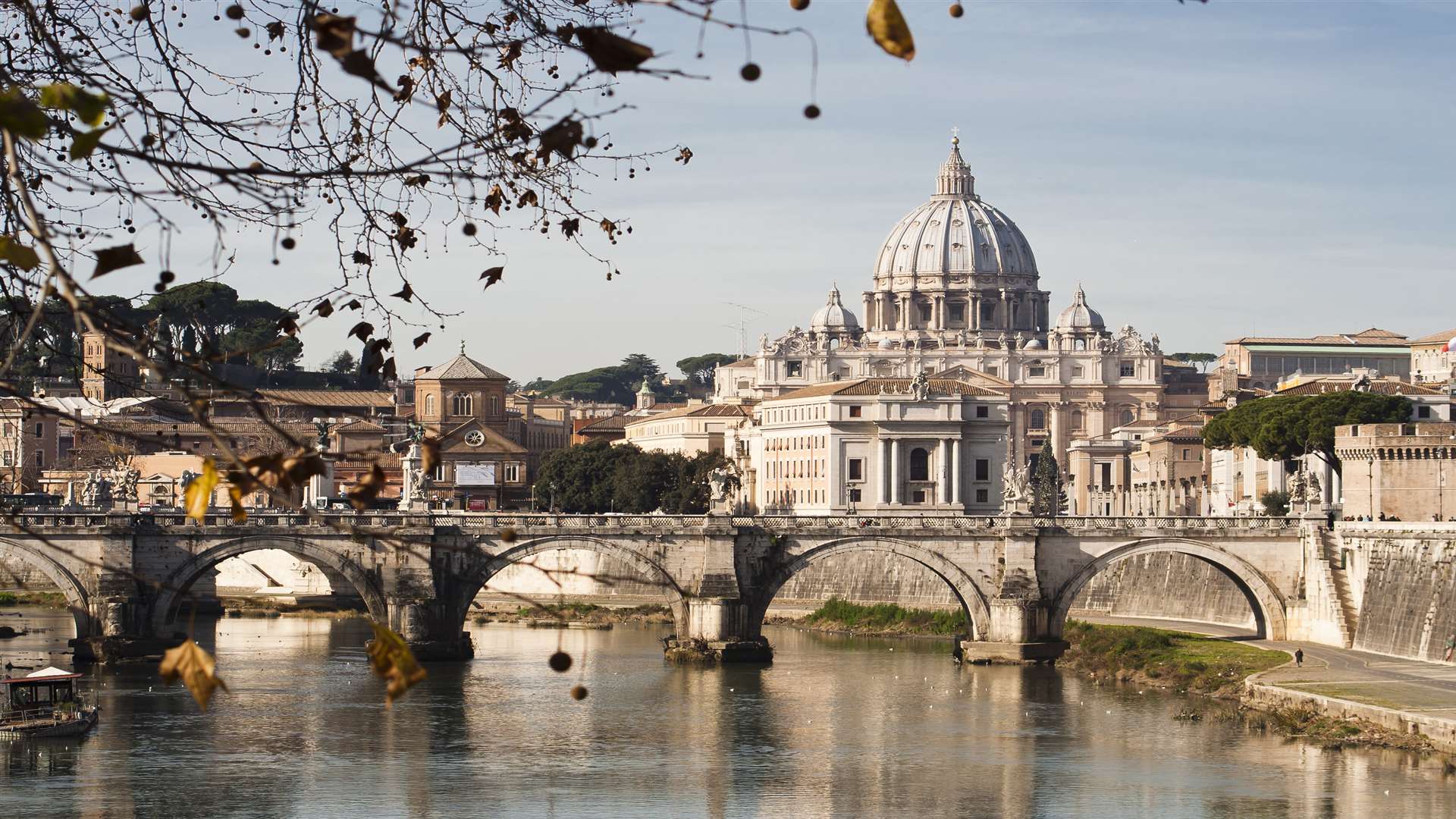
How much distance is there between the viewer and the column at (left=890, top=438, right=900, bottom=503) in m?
111

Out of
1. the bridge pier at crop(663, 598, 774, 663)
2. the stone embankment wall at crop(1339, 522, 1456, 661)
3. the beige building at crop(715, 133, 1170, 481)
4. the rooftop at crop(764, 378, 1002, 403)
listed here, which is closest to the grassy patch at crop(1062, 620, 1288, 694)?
the stone embankment wall at crop(1339, 522, 1456, 661)

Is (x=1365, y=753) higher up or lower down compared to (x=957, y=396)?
lower down

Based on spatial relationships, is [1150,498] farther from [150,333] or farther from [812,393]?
[150,333]

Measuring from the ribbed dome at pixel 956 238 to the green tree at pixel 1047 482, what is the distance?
3171 cm

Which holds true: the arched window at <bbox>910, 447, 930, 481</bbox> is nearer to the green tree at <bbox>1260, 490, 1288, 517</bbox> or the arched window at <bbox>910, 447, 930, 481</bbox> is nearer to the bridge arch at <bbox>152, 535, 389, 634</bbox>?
the green tree at <bbox>1260, 490, 1288, 517</bbox>

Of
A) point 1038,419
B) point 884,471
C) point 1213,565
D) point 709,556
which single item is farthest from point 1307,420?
point 1038,419

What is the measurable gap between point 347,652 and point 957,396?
168 feet

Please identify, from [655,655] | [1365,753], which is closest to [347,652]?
[655,655]

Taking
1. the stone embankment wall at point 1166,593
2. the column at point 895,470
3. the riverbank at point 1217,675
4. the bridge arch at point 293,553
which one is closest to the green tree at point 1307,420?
the stone embankment wall at point 1166,593

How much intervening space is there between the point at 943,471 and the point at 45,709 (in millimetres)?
68086

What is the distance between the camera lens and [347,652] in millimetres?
64438

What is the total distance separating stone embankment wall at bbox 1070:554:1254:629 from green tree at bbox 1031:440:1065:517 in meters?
47.5

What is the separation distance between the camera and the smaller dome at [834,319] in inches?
7338

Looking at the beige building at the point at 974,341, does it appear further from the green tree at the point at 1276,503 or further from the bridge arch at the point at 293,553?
the bridge arch at the point at 293,553
